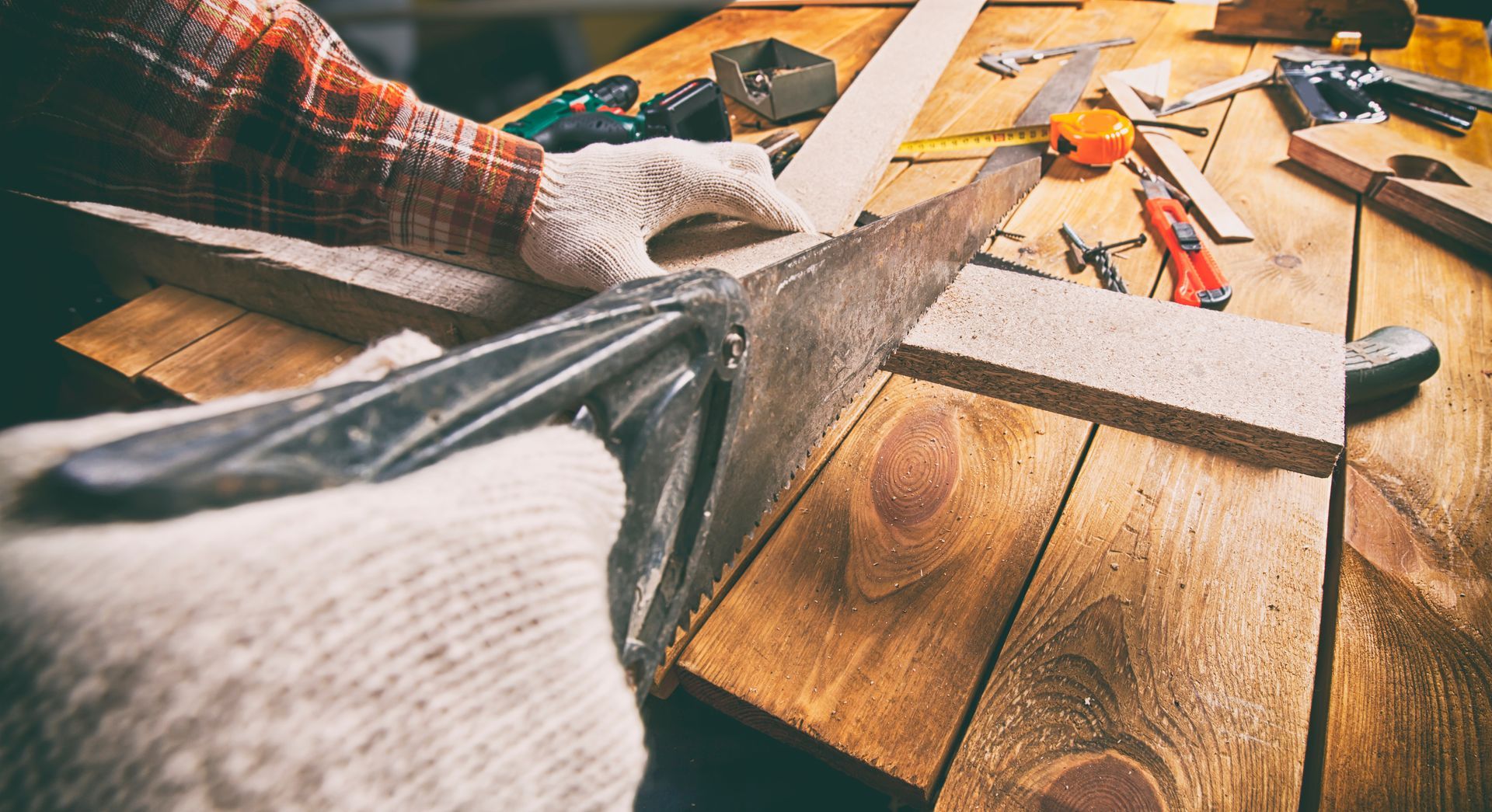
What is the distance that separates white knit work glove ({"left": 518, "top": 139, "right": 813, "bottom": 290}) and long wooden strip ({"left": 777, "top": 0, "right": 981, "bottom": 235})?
222 mm

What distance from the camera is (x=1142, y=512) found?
3.61ft

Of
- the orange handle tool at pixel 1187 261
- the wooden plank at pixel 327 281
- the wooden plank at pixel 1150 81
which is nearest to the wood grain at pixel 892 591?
the orange handle tool at pixel 1187 261

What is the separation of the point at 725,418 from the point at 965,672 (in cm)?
47

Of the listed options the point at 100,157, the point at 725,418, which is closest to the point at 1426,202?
the point at 725,418

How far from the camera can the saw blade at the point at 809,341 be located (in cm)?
88

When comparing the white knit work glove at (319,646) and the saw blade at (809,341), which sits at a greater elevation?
the white knit work glove at (319,646)

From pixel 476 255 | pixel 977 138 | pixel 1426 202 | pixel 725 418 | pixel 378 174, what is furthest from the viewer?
pixel 977 138

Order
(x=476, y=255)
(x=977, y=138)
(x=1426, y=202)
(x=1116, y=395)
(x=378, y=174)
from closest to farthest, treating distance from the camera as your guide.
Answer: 1. (x=1116, y=395)
2. (x=378, y=174)
3. (x=476, y=255)
4. (x=1426, y=202)
5. (x=977, y=138)

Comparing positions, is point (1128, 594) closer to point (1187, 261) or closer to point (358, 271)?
point (1187, 261)

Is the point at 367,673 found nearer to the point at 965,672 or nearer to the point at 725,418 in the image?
the point at 725,418

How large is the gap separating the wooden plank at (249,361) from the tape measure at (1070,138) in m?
1.62

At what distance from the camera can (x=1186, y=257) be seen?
1562mm

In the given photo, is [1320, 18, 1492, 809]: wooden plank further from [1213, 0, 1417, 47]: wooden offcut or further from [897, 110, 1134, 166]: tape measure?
[1213, 0, 1417, 47]: wooden offcut

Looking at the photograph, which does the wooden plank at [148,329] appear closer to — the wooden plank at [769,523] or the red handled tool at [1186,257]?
the wooden plank at [769,523]
